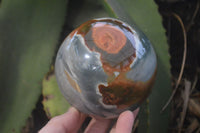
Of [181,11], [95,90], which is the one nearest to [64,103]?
[95,90]

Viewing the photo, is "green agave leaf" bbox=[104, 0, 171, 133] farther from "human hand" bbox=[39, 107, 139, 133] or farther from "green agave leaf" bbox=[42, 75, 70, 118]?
"green agave leaf" bbox=[42, 75, 70, 118]

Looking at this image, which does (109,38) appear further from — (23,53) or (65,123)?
(23,53)

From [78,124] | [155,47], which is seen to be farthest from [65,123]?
[155,47]

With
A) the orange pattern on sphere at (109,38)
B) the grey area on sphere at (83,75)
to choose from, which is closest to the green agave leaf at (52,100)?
the grey area on sphere at (83,75)

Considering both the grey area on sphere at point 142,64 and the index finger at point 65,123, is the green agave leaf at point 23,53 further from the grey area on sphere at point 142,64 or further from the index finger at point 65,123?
the grey area on sphere at point 142,64

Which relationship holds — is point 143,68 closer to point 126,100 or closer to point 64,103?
point 126,100
